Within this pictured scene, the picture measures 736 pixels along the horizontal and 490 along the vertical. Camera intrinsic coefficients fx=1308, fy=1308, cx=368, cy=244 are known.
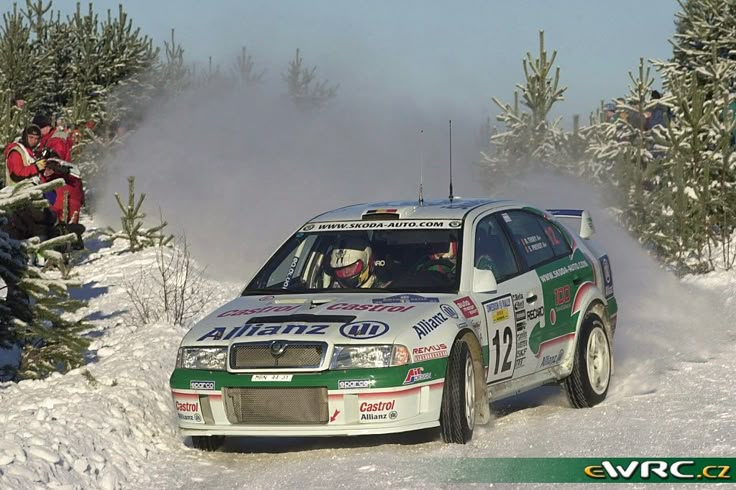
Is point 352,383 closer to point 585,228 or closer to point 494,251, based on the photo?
point 494,251

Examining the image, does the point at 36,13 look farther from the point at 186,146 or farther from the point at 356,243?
the point at 356,243

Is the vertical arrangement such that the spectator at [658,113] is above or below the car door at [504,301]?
above

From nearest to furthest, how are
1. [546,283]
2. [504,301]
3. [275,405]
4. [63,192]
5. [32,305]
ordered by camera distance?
[275,405], [504,301], [546,283], [32,305], [63,192]

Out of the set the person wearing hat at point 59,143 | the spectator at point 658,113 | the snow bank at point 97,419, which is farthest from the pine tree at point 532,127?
the snow bank at point 97,419

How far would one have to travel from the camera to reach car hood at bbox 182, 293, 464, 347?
7.60 meters

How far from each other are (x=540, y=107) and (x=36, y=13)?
12763mm

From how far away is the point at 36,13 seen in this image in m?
31.7

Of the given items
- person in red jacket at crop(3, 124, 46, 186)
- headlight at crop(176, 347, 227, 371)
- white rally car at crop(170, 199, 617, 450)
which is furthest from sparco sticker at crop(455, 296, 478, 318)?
person in red jacket at crop(3, 124, 46, 186)

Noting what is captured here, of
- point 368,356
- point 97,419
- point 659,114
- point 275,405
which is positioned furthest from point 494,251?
point 659,114

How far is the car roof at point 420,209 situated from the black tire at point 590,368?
111 cm

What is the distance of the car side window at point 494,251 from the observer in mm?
8758

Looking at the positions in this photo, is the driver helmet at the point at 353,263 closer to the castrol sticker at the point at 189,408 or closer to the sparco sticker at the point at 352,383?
the sparco sticker at the point at 352,383

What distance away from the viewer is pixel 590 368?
9.34m

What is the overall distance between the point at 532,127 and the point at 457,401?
2016 centimetres
